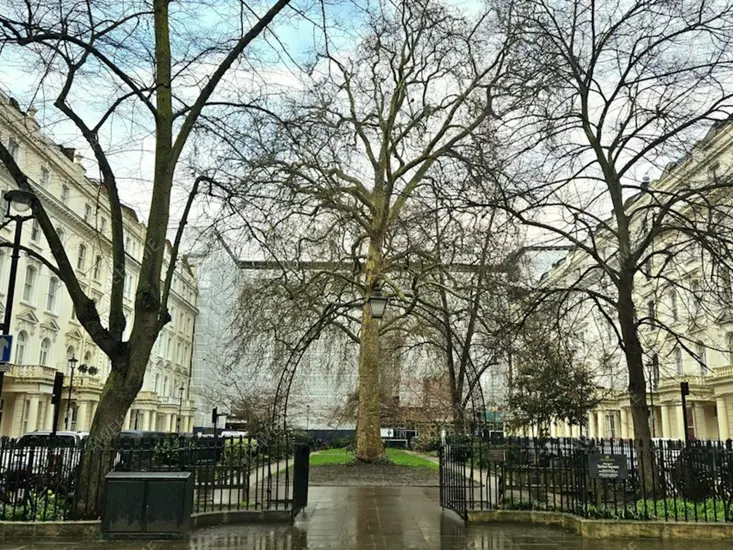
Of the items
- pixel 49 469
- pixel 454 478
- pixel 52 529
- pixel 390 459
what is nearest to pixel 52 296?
pixel 390 459

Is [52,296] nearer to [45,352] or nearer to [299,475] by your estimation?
[45,352]

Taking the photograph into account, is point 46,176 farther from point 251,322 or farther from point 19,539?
point 19,539

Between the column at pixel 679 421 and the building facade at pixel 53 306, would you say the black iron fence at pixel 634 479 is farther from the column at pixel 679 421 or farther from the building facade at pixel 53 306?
the column at pixel 679 421

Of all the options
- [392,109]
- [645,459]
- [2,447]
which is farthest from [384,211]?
[2,447]

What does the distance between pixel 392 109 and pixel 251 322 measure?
9.57 meters

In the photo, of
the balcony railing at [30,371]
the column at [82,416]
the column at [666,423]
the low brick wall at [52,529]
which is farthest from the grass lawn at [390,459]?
the column at [666,423]

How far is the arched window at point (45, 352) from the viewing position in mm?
43056

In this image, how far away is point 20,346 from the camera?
40375 mm

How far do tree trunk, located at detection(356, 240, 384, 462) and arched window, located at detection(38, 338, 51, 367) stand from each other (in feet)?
90.4

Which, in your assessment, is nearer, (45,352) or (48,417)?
(48,417)

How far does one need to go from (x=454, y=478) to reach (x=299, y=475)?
2.98 meters

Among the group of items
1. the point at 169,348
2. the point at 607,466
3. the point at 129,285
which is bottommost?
the point at 607,466

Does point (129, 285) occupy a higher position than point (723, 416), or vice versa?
point (129, 285)

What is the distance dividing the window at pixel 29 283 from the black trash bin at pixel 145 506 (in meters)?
35.2
